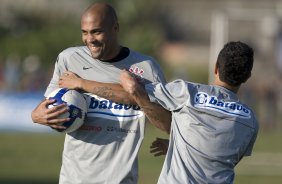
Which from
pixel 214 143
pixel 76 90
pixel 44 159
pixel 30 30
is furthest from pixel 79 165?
pixel 30 30

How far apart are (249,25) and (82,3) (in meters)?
→ 12.6

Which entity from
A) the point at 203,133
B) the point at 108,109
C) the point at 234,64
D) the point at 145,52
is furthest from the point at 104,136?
the point at 145,52

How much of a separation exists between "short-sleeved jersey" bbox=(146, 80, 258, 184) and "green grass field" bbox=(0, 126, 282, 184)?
35.6ft

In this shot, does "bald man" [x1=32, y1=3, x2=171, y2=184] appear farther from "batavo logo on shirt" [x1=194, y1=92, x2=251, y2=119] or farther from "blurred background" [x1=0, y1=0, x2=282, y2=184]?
"blurred background" [x1=0, y1=0, x2=282, y2=184]

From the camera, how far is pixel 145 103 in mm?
7902

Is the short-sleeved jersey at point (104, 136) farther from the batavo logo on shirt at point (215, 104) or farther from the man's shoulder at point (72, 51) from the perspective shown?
the batavo logo on shirt at point (215, 104)

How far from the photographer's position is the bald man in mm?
8359

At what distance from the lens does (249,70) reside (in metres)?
7.65

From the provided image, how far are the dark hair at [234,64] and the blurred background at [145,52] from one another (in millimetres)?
11043

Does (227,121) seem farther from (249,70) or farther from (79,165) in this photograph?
(79,165)

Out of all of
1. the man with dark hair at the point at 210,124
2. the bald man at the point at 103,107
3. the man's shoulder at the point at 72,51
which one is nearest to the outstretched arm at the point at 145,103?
the man with dark hair at the point at 210,124

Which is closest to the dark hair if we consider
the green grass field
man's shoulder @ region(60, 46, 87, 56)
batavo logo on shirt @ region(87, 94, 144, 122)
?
batavo logo on shirt @ region(87, 94, 144, 122)

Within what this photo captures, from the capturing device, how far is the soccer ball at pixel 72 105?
27.2 feet

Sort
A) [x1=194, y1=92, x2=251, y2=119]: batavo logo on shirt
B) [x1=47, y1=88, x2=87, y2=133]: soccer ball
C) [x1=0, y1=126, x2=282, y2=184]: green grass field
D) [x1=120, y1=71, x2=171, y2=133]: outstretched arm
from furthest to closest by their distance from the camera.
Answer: [x1=0, y1=126, x2=282, y2=184]: green grass field, [x1=47, y1=88, x2=87, y2=133]: soccer ball, [x1=120, y1=71, x2=171, y2=133]: outstretched arm, [x1=194, y1=92, x2=251, y2=119]: batavo logo on shirt
